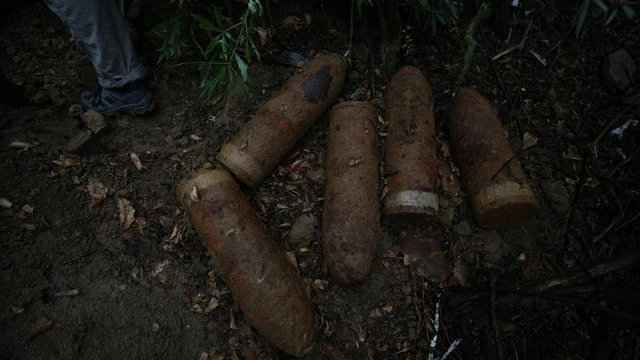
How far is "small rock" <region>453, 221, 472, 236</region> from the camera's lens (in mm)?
2480

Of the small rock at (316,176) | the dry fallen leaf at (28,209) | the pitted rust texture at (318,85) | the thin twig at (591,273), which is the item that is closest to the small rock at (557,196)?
the thin twig at (591,273)

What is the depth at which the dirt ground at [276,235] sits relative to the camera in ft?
6.73

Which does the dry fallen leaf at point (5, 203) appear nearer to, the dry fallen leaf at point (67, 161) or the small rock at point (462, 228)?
the dry fallen leaf at point (67, 161)

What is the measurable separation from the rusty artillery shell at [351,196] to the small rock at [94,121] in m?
1.58

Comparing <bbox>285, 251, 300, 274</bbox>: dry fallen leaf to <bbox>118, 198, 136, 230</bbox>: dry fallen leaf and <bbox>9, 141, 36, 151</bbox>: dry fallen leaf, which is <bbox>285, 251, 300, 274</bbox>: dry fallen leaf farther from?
<bbox>9, 141, 36, 151</bbox>: dry fallen leaf

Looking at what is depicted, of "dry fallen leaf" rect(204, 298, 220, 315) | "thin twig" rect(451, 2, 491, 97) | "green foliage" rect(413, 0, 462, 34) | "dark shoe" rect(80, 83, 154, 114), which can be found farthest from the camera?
"dark shoe" rect(80, 83, 154, 114)

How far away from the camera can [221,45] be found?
2.20 m

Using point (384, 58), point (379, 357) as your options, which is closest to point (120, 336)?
point (379, 357)

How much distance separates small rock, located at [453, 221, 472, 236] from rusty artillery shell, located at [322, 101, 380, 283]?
613 millimetres

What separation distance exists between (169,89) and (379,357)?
239 centimetres

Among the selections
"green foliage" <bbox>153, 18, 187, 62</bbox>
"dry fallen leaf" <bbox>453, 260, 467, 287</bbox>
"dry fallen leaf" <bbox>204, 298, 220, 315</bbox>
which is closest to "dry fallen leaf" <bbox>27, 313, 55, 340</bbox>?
"dry fallen leaf" <bbox>204, 298, 220, 315</bbox>

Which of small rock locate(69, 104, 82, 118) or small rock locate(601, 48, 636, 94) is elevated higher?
small rock locate(69, 104, 82, 118)

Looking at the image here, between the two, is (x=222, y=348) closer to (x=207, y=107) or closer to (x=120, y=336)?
(x=120, y=336)

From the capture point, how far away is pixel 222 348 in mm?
2135
